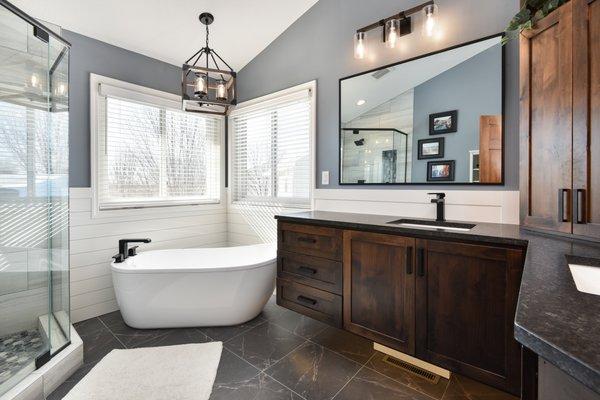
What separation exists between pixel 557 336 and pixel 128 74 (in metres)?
3.46

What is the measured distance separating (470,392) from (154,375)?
6.20 feet

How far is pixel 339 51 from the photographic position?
2.62 metres

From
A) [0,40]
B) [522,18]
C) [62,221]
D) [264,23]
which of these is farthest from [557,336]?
[264,23]

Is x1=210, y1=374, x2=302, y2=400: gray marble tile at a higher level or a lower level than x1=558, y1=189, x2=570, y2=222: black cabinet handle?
lower

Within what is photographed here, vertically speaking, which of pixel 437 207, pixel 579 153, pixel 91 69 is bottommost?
pixel 437 207

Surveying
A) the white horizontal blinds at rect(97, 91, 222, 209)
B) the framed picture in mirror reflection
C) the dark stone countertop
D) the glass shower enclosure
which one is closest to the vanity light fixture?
the framed picture in mirror reflection

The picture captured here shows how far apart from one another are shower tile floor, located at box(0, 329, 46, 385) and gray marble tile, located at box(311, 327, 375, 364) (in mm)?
1791

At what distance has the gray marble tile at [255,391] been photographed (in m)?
1.63

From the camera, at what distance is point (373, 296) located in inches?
68.7

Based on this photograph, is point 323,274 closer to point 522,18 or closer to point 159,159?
point 522,18

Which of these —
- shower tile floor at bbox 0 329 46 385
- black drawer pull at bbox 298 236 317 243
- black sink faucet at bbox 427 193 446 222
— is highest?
black sink faucet at bbox 427 193 446 222

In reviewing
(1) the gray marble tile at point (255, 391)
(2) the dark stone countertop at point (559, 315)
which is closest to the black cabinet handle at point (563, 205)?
(2) the dark stone countertop at point (559, 315)

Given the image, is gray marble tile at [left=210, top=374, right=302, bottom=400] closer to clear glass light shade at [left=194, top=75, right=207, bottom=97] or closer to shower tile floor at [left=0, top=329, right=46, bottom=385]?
shower tile floor at [left=0, top=329, right=46, bottom=385]

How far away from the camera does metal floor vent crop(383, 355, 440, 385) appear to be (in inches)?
69.0
